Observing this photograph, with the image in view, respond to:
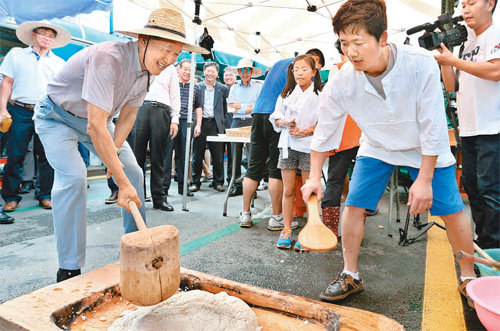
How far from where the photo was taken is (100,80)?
1.62 metres

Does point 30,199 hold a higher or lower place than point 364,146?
lower

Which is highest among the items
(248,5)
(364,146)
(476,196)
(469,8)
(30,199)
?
(248,5)

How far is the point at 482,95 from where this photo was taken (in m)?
2.12

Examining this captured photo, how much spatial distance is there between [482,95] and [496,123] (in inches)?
8.5

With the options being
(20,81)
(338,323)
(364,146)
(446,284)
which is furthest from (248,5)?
(338,323)

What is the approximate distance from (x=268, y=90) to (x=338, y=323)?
2.38m

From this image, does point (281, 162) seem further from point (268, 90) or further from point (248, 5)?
point (248, 5)

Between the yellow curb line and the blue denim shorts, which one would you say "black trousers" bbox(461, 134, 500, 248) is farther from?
the blue denim shorts

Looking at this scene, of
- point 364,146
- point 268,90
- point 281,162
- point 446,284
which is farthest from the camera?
point 268,90

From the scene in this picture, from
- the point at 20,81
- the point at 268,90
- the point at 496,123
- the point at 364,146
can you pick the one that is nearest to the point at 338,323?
the point at 364,146

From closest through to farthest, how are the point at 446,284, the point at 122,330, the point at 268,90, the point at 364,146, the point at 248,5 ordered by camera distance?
the point at 122,330, the point at 364,146, the point at 446,284, the point at 268,90, the point at 248,5

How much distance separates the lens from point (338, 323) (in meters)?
1.28

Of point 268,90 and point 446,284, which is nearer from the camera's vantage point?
point 446,284

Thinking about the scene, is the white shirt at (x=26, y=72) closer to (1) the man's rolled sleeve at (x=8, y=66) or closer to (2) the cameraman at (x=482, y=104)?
(1) the man's rolled sleeve at (x=8, y=66)
